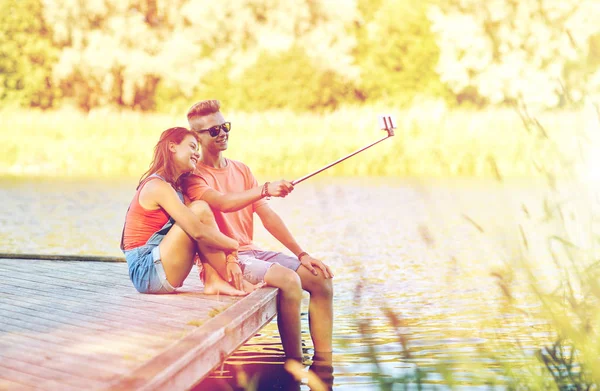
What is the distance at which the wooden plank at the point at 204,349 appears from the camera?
10.4 feet

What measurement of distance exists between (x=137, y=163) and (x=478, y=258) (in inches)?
443

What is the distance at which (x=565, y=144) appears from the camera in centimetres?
357

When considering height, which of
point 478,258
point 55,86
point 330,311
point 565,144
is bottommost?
point 478,258

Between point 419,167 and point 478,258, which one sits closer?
point 478,258

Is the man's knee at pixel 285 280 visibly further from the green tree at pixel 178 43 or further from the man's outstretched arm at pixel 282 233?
the green tree at pixel 178 43

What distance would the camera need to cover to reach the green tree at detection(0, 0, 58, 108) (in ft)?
94.2

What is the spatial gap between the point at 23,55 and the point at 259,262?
84.0 feet

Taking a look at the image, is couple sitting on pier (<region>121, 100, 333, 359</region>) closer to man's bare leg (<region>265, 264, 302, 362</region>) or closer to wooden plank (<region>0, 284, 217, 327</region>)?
man's bare leg (<region>265, 264, 302, 362</region>)

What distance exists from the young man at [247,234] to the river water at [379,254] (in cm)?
18

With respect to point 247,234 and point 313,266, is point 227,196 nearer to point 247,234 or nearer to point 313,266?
point 247,234

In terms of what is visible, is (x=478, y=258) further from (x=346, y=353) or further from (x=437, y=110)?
(x=437, y=110)

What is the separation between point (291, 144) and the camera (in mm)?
18719

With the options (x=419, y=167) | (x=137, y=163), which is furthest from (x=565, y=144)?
(x=137, y=163)

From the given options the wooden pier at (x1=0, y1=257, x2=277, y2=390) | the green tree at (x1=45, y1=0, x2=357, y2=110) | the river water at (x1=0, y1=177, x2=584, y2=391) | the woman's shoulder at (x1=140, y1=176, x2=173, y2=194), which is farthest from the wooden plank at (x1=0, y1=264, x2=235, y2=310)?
the green tree at (x1=45, y1=0, x2=357, y2=110)
